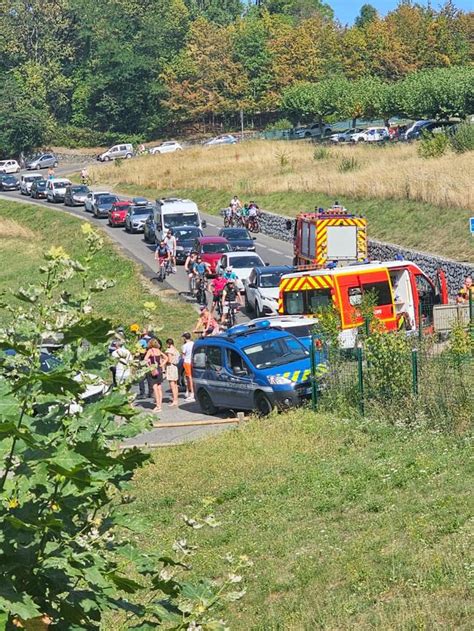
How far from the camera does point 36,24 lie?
427 ft

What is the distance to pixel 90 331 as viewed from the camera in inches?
196

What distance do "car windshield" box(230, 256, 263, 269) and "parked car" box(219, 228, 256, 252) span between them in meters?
4.19

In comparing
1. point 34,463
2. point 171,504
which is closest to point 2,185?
point 171,504

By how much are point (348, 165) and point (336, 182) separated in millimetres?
5700

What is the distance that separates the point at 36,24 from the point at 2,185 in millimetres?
53040

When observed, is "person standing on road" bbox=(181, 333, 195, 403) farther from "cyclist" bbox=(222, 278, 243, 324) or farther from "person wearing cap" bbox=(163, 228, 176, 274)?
"person wearing cap" bbox=(163, 228, 176, 274)

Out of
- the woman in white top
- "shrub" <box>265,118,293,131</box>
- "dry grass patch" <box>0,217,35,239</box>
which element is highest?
the woman in white top

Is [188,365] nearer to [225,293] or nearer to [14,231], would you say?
[225,293]

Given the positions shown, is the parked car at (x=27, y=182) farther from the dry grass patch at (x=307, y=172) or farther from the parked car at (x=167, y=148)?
the parked car at (x=167, y=148)

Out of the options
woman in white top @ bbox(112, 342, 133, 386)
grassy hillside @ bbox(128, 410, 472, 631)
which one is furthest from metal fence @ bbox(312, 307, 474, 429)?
woman in white top @ bbox(112, 342, 133, 386)

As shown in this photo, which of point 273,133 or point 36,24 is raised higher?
point 36,24

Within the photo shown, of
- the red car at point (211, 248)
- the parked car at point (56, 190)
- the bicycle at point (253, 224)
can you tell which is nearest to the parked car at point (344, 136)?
the parked car at point (56, 190)

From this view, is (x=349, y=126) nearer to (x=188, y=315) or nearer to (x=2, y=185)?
(x=2, y=185)

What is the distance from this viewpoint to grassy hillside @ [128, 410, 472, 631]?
10.4 meters
